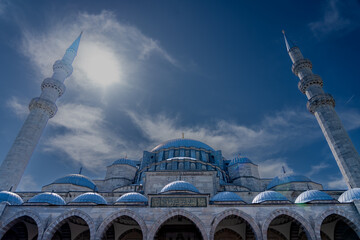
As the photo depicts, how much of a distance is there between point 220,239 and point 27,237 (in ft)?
39.0

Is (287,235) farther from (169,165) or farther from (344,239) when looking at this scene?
(169,165)

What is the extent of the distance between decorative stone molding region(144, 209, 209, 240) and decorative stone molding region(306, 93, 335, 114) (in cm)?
1519

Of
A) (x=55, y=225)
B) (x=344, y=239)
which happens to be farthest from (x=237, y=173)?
(x=55, y=225)

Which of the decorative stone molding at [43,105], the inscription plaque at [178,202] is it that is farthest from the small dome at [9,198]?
the decorative stone molding at [43,105]

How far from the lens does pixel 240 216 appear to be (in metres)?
11.7

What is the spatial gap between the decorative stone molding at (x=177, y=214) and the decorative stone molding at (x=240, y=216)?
1.55ft

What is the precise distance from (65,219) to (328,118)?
67.2ft

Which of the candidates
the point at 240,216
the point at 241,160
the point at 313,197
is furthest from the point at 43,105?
the point at 313,197

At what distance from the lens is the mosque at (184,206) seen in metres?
11.6

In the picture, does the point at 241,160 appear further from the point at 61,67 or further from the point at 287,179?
the point at 61,67

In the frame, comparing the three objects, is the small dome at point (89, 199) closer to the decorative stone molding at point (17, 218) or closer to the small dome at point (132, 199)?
the small dome at point (132, 199)

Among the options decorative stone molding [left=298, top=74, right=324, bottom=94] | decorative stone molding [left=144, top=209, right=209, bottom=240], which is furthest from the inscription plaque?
Answer: decorative stone molding [left=298, top=74, right=324, bottom=94]

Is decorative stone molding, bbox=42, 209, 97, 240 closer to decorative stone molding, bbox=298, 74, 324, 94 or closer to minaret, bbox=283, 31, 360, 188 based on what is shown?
minaret, bbox=283, 31, 360, 188

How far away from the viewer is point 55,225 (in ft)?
37.9
